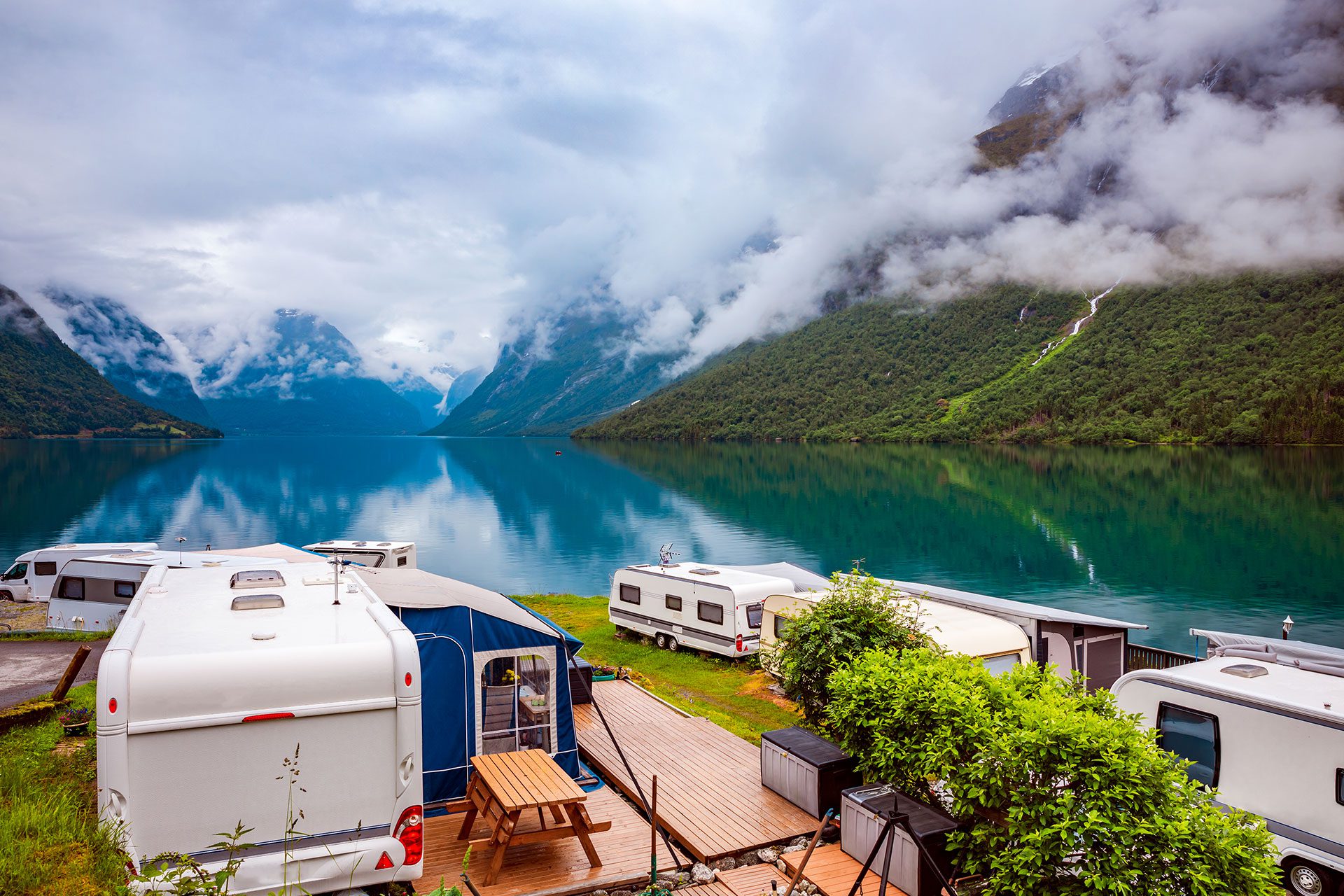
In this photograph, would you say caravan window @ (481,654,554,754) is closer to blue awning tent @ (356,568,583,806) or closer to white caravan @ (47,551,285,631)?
blue awning tent @ (356,568,583,806)

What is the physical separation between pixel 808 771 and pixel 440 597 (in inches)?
208

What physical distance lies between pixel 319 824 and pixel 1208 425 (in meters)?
146

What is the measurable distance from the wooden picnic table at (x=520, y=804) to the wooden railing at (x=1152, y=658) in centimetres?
1568

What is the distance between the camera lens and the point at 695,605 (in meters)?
22.5

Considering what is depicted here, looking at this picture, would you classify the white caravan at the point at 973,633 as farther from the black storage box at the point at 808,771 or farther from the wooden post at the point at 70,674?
the wooden post at the point at 70,674

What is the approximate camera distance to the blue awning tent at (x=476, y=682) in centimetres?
1049

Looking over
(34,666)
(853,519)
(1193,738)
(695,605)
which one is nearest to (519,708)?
(1193,738)

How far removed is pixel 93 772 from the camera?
30.7 feet

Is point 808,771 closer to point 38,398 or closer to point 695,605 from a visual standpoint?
point 695,605

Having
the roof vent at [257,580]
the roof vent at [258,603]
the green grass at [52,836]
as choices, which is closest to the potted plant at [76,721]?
→ the green grass at [52,836]

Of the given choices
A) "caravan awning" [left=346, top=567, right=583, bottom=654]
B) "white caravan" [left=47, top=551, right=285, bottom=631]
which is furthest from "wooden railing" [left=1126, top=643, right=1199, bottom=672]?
"white caravan" [left=47, top=551, right=285, bottom=631]

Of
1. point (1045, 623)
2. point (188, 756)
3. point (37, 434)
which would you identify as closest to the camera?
point (188, 756)

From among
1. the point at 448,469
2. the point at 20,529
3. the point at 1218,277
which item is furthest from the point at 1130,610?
the point at 1218,277

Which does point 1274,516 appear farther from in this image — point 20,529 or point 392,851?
point 20,529
